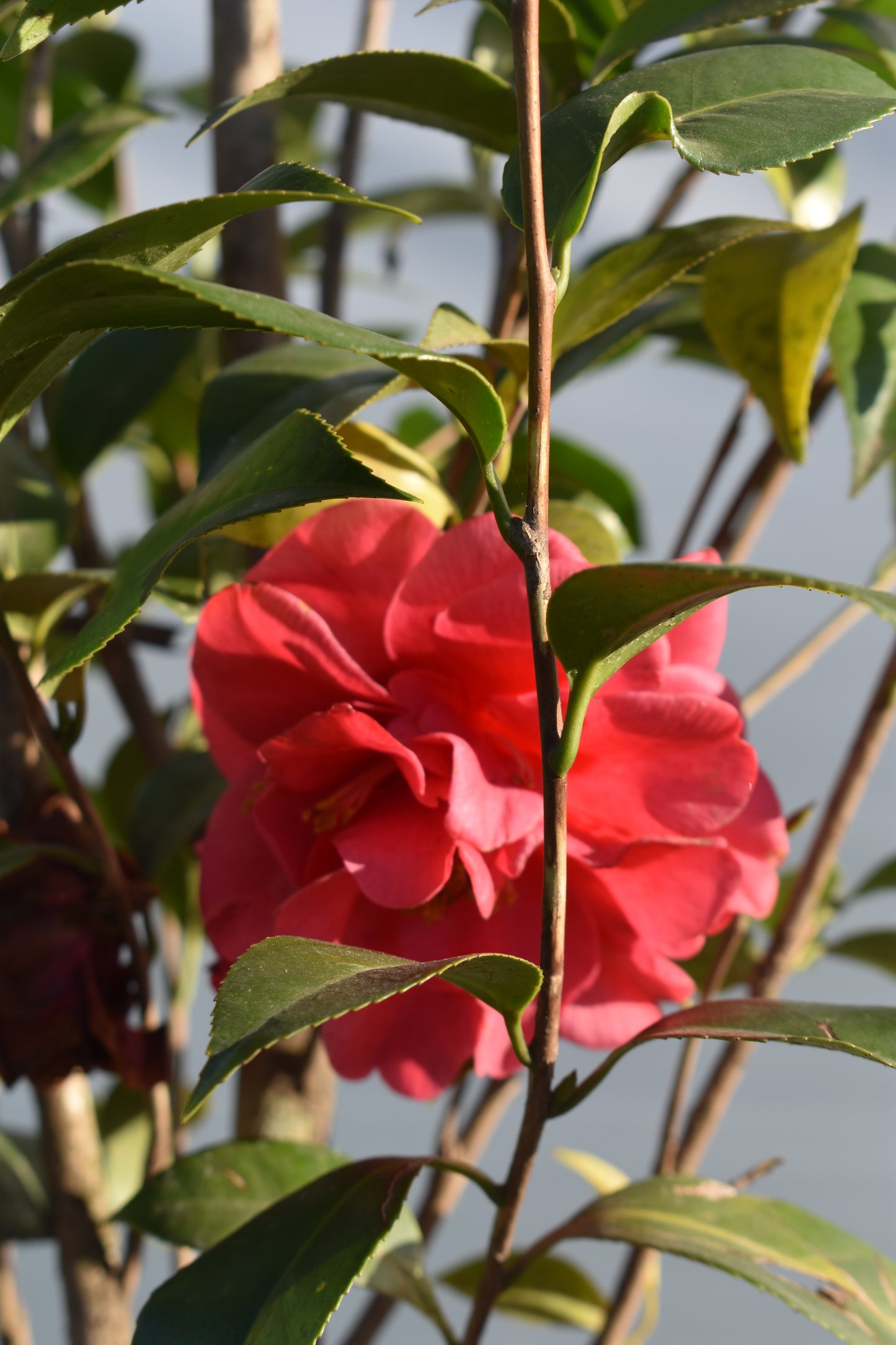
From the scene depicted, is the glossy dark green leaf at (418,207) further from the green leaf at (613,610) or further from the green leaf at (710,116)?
the green leaf at (613,610)

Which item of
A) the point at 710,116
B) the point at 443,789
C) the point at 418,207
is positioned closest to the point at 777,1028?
the point at 443,789

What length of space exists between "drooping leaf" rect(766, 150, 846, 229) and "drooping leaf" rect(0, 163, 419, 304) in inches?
14.0

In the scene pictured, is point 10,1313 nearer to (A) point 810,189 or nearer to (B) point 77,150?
(B) point 77,150

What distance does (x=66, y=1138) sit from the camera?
20.2 inches

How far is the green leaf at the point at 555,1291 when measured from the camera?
2.30 ft

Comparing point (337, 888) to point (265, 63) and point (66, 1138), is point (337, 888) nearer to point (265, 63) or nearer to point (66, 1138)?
point (66, 1138)

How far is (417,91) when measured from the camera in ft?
1.27

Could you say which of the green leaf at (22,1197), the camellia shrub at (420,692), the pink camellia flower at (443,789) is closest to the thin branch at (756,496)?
the camellia shrub at (420,692)

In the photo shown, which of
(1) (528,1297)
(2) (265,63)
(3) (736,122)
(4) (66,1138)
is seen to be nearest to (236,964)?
(3) (736,122)

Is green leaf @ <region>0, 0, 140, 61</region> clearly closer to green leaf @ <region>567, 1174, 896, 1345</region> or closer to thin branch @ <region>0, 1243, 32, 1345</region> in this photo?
green leaf @ <region>567, 1174, 896, 1345</region>

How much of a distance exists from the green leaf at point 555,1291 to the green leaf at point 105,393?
49 centimetres

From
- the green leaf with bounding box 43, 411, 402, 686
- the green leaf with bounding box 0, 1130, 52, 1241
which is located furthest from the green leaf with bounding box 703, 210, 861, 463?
the green leaf with bounding box 0, 1130, 52, 1241

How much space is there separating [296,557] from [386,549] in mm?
26

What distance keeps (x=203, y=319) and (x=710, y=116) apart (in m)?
0.13
